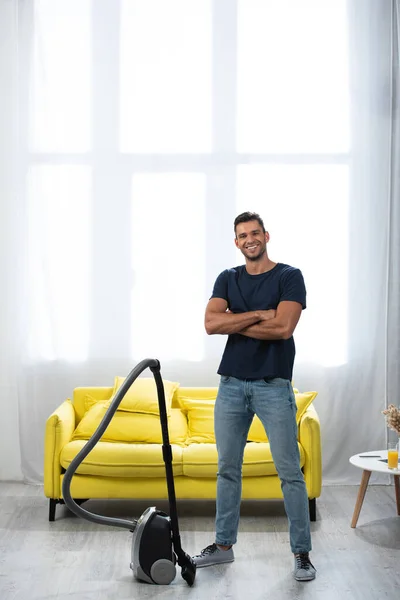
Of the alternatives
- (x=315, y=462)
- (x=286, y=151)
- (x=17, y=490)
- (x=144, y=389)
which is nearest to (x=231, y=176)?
(x=286, y=151)

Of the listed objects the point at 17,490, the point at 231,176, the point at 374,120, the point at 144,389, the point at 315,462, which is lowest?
the point at 17,490

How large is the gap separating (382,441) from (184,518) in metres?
1.72

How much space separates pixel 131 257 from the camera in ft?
18.1

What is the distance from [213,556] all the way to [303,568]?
43 centimetres

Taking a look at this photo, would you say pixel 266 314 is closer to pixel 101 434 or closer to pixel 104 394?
pixel 101 434

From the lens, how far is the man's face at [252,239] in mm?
3584

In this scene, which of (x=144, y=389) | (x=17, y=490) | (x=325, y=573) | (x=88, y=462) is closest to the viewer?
(x=325, y=573)

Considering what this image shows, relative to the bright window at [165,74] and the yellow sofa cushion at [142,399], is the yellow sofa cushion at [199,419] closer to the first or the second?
the yellow sofa cushion at [142,399]

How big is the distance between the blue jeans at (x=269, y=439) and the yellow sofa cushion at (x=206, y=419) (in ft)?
3.48

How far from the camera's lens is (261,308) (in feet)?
11.8

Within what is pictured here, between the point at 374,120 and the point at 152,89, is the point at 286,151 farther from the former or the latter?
the point at 152,89

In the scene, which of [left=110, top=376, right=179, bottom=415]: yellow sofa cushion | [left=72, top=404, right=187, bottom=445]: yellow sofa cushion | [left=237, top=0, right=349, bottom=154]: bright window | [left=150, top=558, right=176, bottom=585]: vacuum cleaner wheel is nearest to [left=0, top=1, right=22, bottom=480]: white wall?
[left=72, top=404, right=187, bottom=445]: yellow sofa cushion

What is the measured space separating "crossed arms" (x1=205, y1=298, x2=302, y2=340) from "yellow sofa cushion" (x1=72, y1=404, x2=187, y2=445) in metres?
1.34

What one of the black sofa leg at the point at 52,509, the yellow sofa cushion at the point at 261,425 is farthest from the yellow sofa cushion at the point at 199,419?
the black sofa leg at the point at 52,509
